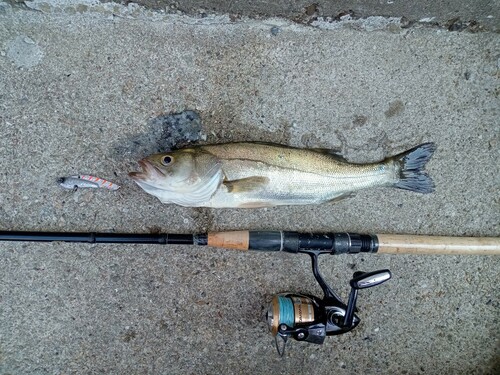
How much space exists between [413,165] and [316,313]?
4.04ft

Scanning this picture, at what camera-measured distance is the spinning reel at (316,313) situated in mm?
2295

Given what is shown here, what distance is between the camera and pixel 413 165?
2.70 metres

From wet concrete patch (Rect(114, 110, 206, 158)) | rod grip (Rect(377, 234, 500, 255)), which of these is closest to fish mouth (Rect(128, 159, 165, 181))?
wet concrete patch (Rect(114, 110, 206, 158))

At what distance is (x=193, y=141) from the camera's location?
2.64 metres

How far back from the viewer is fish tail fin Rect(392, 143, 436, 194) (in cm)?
268

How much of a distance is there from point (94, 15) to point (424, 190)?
2.61 m

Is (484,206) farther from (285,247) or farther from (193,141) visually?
(193,141)

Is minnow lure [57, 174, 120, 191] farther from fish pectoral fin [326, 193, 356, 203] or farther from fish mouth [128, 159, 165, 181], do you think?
fish pectoral fin [326, 193, 356, 203]

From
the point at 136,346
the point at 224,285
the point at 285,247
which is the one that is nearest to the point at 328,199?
the point at 285,247

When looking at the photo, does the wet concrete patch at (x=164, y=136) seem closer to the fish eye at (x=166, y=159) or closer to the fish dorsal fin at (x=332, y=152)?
the fish eye at (x=166, y=159)

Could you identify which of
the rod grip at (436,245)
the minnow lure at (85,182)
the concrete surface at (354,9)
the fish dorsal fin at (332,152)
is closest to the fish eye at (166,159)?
the minnow lure at (85,182)

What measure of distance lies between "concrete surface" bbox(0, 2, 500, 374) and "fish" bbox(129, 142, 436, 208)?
247 millimetres

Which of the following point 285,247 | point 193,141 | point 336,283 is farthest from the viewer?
point 336,283

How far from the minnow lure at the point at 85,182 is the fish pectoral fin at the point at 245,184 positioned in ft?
2.66
